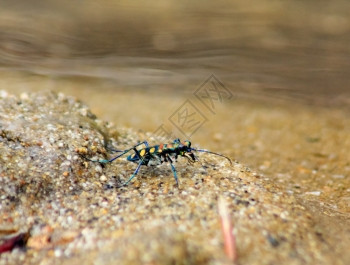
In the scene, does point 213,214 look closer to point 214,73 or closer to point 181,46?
point 214,73

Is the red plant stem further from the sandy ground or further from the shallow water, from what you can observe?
the shallow water

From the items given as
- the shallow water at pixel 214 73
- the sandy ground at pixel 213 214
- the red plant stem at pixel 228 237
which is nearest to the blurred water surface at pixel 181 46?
the shallow water at pixel 214 73

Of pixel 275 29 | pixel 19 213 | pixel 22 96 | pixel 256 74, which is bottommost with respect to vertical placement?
pixel 19 213

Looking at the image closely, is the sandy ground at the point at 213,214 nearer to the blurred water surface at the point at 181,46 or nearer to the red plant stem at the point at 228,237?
the red plant stem at the point at 228,237

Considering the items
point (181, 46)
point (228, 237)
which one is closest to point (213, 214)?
point (228, 237)

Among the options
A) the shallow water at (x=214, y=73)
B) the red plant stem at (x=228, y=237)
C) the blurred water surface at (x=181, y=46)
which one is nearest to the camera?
the red plant stem at (x=228, y=237)

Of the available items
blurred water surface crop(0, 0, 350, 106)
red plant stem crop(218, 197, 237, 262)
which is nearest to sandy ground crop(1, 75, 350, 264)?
red plant stem crop(218, 197, 237, 262)

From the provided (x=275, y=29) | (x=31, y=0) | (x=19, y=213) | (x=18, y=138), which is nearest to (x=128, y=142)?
(x=18, y=138)

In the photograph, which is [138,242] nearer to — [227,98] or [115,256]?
[115,256]
